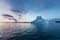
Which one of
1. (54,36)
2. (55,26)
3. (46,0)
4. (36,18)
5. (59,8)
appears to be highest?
(46,0)

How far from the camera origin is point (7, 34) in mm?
2279

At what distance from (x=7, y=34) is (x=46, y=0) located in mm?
910

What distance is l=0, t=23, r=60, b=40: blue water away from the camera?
225 centimetres

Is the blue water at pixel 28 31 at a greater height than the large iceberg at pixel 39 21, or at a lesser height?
lesser

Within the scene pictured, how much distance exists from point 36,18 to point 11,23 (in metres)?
0.45

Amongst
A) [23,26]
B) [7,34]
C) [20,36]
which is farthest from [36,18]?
[7,34]

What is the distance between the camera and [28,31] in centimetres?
229

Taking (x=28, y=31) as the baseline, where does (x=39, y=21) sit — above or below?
above

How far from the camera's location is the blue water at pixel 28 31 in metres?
2.25

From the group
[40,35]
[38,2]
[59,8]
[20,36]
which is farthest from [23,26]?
[59,8]

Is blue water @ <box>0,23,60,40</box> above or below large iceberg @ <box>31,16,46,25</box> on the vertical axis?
below

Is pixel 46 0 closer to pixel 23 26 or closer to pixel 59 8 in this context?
pixel 59 8

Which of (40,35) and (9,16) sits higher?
(9,16)

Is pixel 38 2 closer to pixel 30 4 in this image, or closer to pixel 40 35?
pixel 30 4
